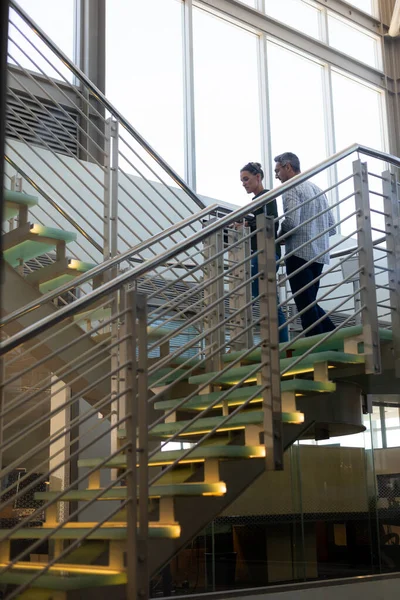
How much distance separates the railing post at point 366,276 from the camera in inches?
131

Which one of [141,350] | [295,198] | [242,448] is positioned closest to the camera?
[141,350]

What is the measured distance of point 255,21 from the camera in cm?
777

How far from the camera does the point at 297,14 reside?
8281 mm

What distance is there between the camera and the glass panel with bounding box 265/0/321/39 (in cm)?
808

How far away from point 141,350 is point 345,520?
11.7 ft

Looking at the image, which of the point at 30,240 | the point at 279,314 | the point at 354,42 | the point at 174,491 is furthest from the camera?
the point at 354,42

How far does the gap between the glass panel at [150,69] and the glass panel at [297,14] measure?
1305 millimetres

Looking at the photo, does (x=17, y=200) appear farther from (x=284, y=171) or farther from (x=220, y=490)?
(x=220, y=490)

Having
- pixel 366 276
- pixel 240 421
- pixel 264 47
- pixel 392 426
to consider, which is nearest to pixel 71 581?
pixel 240 421

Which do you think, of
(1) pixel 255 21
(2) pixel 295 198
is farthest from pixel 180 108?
(2) pixel 295 198

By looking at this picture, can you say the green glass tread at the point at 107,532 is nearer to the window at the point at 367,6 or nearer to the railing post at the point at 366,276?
the railing post at the point at 366,276

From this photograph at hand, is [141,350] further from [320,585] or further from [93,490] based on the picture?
[320,585]

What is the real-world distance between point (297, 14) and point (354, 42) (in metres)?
0.90

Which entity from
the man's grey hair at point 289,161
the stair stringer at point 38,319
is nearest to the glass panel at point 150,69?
the man's grey hair at point 289,161
